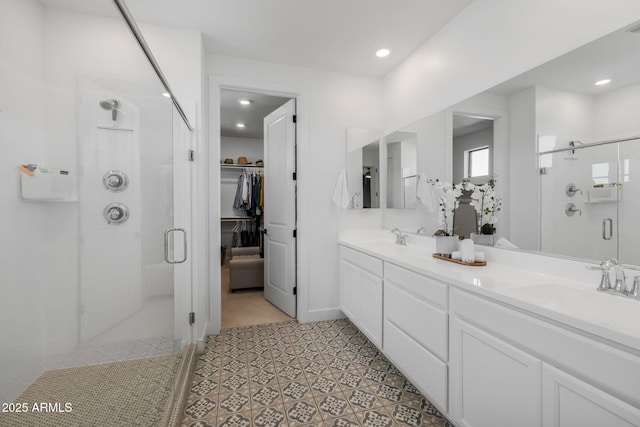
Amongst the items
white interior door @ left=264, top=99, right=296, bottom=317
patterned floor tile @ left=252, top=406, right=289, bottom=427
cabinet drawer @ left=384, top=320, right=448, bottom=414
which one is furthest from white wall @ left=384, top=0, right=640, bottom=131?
patterned floor tile @ left=252, top=406, right=289, bottom=427

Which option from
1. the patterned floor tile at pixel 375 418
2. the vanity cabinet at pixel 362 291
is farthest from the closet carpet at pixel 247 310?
the patterned floor tile at pixel 375 418

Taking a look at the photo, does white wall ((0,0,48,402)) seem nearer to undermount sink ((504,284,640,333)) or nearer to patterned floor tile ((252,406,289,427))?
patterned floor tile ((252,406,289,427))

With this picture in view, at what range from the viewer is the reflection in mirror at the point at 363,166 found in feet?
10.4

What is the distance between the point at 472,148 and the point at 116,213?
220 centimetres

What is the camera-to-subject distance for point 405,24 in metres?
2.31

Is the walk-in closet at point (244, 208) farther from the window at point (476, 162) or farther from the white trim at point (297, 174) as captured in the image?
the window at point (476, 162)

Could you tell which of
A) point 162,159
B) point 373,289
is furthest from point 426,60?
point 162,159

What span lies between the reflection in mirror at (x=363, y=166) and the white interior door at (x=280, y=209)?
0.64m

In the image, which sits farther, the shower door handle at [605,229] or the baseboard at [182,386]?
the baseboard at [182,386]

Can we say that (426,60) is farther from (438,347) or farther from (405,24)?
(438,347)

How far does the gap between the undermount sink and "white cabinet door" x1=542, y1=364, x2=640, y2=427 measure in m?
0.21

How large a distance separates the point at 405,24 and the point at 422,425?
9.29ft

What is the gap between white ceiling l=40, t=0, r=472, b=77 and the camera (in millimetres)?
2084

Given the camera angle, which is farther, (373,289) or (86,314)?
(373,289)
